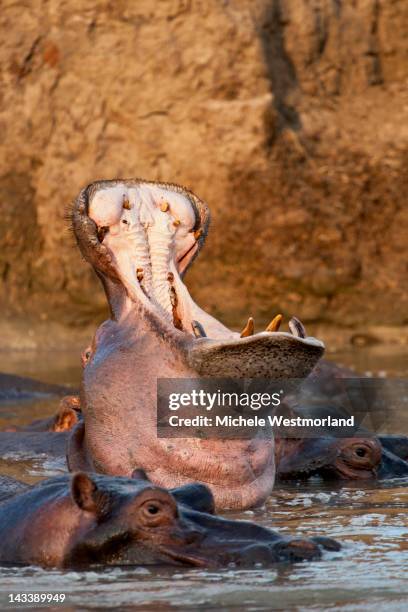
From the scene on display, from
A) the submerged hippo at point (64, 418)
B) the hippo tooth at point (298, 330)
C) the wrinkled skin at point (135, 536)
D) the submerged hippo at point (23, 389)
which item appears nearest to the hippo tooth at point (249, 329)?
the hippo tooth at point (298, 330)

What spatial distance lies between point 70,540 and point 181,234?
5.81 ft

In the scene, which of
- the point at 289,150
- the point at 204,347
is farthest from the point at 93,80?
the point at 204,347

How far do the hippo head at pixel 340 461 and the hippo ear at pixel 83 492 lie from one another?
2.09m

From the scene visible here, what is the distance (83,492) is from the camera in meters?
3.62

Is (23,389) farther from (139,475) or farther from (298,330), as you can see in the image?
(139,475)

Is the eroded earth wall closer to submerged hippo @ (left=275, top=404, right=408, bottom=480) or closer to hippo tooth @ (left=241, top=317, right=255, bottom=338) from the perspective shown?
submerged hippo @ (left=275, top=404, right=408, bottom=480)

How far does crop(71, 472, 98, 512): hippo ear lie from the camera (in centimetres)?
360

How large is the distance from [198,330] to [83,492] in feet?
4.23

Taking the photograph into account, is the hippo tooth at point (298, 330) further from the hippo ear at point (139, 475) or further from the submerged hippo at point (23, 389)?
the submerged hippo at point (23, 389)

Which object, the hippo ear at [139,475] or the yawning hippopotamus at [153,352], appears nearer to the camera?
the hippo ear at [139,475]

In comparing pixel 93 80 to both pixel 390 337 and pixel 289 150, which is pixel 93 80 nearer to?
pixel 289 150

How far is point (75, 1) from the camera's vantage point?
56.3 feet

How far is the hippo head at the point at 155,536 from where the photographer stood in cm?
354

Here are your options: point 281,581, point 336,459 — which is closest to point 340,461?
point 336,459
